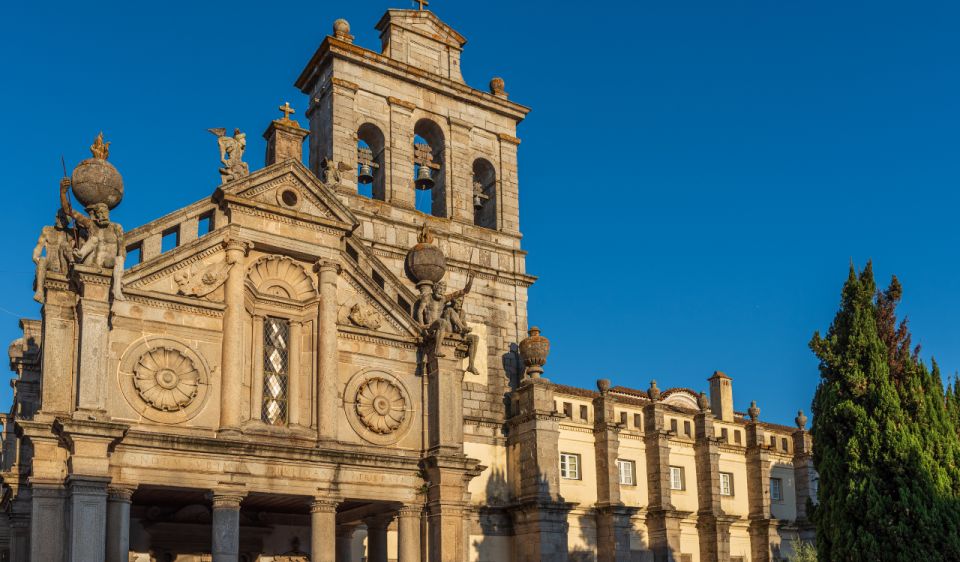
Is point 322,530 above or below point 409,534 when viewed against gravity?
above

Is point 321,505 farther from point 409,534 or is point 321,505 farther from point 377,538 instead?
point 377,538

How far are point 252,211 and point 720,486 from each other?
26133mm

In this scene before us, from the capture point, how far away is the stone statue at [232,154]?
29734mm

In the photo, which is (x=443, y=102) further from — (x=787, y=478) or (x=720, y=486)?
(x=787, y=478)

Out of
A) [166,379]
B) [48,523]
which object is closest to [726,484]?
[166,379]

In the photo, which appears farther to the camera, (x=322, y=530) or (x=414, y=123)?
(x=414, y=123)

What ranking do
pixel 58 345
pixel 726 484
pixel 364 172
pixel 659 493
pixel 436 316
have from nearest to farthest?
pixel 58 345
pixel 436 316
pixel 364 172
pixel 659 493
pixel 726 484

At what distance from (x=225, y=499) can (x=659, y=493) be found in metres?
21.6

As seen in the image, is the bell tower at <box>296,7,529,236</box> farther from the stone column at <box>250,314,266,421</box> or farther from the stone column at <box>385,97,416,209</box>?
the stone column at <box>250,314,266,421</box>

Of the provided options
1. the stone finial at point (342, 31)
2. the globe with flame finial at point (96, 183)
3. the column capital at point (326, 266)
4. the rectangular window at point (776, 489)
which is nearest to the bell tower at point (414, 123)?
the stone finial at point (342, 31)

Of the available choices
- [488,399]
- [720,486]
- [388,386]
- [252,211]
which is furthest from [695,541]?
[252,211]

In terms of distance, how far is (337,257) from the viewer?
30.2 meters

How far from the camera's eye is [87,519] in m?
24.0

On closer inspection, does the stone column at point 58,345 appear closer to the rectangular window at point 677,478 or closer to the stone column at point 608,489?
the stone column at point 608,489
